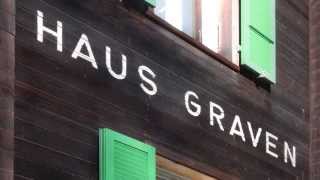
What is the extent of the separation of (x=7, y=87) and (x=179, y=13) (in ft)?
9.22

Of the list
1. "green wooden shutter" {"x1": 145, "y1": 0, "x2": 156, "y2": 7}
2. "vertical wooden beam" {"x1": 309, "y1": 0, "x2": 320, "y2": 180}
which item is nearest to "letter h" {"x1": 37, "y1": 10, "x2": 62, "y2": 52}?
"green wooden shutter" {"x1": 145, "y1": 0, "x2": 156, "y2": 7}

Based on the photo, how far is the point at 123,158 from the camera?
657cm

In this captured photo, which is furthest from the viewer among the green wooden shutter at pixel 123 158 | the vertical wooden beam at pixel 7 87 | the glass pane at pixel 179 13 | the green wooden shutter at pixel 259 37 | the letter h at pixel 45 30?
the green wooden shutter at pixel 259 37

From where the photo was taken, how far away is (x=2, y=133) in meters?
5.64

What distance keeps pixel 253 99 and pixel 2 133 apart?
3.51m

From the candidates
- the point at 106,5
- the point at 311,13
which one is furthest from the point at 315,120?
the point at 106,5

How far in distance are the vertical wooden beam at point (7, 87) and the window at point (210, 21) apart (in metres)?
2.40

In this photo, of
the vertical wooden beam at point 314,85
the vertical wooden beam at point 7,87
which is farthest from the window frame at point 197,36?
the vertical wooden beam at point 314,85

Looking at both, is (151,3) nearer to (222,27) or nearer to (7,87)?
(222,27)

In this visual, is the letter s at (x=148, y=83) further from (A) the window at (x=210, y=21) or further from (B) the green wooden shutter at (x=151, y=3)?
(A) the window at (x=210, y=21)

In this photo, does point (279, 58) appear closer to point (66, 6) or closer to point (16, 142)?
point (66, 6)

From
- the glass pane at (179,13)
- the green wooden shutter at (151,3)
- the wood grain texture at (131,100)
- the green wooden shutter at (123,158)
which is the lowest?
the green wooden shutter at (123,158)

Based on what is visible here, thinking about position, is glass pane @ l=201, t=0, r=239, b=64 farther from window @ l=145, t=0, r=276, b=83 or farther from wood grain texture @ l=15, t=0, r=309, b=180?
wood grain texture @ l=15, t=0, r=309, b=180

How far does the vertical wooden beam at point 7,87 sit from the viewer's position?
559 cm
